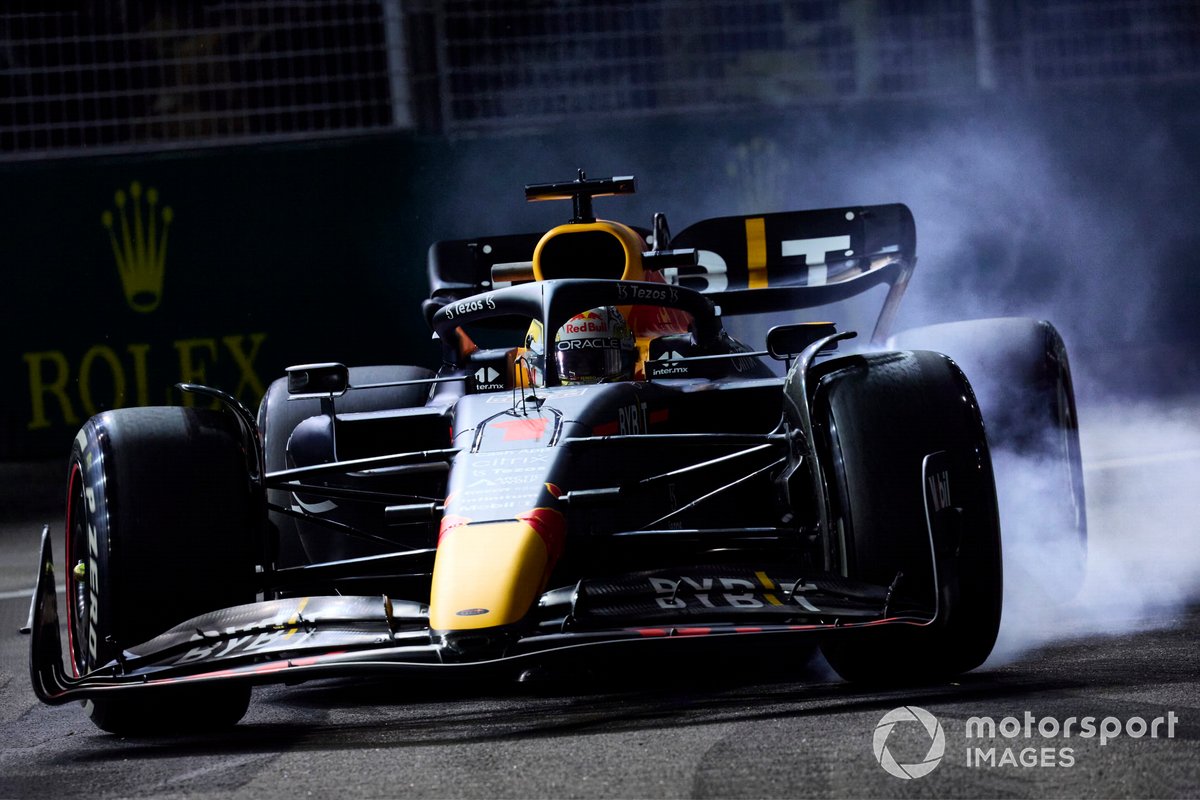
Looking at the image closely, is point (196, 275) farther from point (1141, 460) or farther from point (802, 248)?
point (1141, 460)

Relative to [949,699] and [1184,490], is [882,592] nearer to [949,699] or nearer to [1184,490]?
[949,699]

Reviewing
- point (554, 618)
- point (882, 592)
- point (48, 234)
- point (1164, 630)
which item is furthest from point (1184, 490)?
point (48, 234)

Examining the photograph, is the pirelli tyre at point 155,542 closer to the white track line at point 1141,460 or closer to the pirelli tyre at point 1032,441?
the pirelli tyre at point 1032,441

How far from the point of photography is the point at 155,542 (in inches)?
168

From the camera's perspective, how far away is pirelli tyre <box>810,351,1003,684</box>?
4078 millimetres

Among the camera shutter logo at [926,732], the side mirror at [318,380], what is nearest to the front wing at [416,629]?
the camera shutter logo at [926,732]

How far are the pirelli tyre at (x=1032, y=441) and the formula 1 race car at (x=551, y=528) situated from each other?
2.6 inches

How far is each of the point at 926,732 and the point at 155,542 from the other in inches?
78.5

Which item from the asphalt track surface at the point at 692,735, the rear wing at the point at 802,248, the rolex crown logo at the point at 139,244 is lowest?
the asphalt track surface at the point at 692,735

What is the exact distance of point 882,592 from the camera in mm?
4051

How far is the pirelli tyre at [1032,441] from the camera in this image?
567 centimetres

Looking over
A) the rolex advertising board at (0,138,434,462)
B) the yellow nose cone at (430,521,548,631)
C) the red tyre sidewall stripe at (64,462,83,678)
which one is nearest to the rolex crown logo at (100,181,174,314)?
the rolex advertising board at (0,138,434,462)

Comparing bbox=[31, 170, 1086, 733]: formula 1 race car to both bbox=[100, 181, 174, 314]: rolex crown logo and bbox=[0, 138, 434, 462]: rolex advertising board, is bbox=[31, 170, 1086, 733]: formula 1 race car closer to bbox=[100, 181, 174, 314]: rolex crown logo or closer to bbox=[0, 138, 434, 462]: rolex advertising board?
bbox=[0, 138, 434, 462]: rolex advertising board

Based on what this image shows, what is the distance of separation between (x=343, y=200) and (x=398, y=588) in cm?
678
